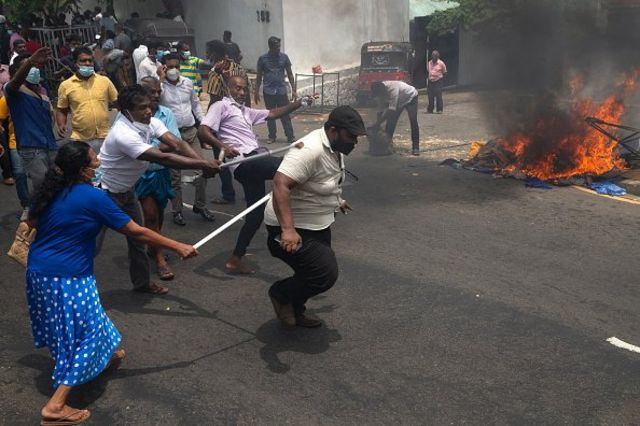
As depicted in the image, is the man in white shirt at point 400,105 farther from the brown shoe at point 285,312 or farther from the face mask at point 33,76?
the brown shoe at point 285,312

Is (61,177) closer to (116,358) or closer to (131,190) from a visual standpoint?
(116,358)

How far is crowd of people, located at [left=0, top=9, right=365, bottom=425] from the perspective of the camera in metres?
3.98

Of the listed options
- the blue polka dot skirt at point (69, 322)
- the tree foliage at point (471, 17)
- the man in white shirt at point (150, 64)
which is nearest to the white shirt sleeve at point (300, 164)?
the blue polka dot skirt at point (69, 322)

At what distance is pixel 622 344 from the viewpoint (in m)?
4.92

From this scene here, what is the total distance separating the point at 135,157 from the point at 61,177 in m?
1.23

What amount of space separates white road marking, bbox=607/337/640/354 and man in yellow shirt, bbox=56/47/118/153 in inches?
219

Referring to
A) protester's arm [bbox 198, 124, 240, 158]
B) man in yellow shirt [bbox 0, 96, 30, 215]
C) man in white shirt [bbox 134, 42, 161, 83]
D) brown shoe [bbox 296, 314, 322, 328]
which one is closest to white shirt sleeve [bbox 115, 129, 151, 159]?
protester's arm [bbox 198, 124, 240, 158]

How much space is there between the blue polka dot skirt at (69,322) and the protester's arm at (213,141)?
101 inches

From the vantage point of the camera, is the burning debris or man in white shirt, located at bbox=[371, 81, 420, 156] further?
man in white shirt, located at bbox=[371, 81, 420, 156]

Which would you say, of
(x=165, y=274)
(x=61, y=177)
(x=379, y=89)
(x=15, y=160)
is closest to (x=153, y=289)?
(x=165, y=274)

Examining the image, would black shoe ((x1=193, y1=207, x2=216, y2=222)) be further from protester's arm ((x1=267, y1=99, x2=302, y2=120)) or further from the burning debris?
the burning debris

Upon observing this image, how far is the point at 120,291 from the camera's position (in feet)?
19.7

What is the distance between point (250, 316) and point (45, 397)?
1.68m

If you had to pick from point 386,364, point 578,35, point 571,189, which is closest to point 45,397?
point 386,364
